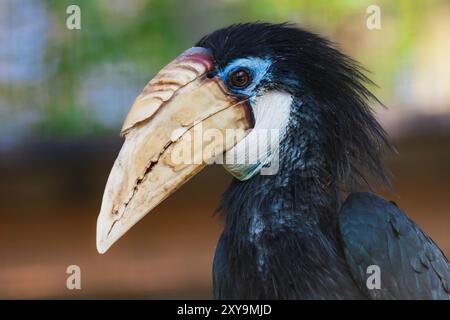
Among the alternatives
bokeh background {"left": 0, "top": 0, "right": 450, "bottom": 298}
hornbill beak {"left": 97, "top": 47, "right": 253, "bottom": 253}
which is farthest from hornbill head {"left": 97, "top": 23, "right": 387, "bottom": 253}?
bokeh background {"left": 0, "top": 0, "right": 450, "bottom": 298}

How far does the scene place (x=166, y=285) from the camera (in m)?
7.01

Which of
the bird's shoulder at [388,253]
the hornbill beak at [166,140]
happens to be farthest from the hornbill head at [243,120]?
the bird's shoulder at [388,253]

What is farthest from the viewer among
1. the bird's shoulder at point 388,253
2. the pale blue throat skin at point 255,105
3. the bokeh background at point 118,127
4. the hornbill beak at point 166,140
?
the bokeh background at point 118,127

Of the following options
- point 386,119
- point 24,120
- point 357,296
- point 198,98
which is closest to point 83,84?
point 24,120

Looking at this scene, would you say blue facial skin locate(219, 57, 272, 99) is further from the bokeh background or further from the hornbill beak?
→ the bokeh background

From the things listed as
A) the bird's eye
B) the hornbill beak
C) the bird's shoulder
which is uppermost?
the bird's eye

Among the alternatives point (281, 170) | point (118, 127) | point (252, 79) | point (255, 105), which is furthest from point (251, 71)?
point (118, 127)

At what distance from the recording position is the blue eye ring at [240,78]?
155 inches

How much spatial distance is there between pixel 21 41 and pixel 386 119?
273 centimetres

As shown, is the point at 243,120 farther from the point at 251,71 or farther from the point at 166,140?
the point at 166,140

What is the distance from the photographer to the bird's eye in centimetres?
394

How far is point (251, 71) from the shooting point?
3939 mm

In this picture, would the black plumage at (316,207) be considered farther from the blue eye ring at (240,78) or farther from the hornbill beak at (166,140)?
the hornbill beak at (166,140)

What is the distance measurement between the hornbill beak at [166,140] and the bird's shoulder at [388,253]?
1.87 ft
